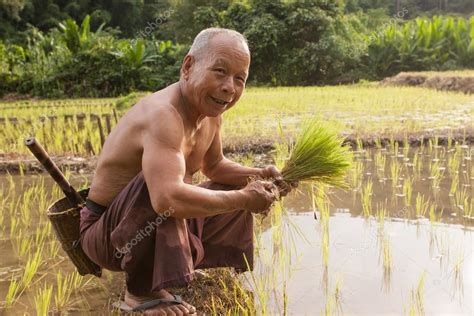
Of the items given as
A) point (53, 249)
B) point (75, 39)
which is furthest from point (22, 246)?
point (75, 39)

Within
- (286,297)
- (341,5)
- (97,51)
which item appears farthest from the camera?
(341,5)

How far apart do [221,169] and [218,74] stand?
60 cm

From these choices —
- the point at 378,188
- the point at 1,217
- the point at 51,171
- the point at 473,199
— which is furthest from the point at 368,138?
the point at 51,171

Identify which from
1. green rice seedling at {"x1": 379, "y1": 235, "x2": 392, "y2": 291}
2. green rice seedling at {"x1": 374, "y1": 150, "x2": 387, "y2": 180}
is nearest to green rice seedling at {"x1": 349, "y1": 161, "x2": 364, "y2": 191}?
green rice seedling at {"x1": 374, "y1": 150, "x2": 387, "y2": 180}

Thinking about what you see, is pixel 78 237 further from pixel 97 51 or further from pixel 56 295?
pixel 97 51

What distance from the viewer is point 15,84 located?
1463cm

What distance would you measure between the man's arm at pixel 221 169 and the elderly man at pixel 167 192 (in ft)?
0.46

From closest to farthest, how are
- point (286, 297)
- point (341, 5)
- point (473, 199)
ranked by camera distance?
point (286, 297) < point (473, 199) < point (341, 5)

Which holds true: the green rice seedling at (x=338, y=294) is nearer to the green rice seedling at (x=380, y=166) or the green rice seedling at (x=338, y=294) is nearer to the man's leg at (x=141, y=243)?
the man's leg at (x=141, y=243)

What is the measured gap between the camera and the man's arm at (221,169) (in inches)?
95.4

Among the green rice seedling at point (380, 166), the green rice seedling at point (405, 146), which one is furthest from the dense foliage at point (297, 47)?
the green rice seedling at point (380, 166)

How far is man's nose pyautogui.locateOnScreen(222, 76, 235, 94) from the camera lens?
199 centimetres

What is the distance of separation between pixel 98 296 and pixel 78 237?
27cm

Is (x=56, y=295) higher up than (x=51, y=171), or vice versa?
(x=51, y=171)
